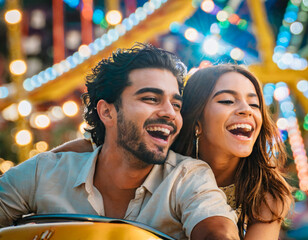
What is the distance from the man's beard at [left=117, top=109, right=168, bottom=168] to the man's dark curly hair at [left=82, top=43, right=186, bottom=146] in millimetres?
99

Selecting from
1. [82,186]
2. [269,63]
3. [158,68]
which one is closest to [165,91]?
[158,68]

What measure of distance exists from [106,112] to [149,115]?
0.88ft

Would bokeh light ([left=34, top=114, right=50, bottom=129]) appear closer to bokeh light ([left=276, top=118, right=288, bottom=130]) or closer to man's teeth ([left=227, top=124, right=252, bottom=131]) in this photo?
bokeh light ([left=276, top=118, right=288, bottom=130])

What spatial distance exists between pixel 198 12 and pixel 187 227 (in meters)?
5.17

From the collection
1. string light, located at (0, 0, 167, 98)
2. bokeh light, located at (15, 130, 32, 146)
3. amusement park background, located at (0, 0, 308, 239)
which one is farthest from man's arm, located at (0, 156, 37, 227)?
bokeh light, located at (15, 130, 32, 146)

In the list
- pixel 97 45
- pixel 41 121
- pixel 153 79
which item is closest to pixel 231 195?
pixel 153 79

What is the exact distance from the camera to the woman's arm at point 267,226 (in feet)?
6.04

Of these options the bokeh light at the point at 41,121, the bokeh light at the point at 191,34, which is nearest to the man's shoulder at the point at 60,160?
the bokeh light at the point at 191,34

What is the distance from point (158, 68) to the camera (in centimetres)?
183

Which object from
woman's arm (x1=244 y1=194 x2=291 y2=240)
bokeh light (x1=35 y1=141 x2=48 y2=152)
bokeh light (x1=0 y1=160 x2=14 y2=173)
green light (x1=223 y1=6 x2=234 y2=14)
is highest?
green light (x1=223 y1=6 x2=234 y2=14)

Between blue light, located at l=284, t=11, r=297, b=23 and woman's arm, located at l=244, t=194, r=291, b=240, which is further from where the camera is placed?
blue light, located at l=284, t=11, r=297, b=23

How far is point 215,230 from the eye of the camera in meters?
1.36

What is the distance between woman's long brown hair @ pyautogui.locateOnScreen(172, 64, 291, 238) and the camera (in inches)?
78.2

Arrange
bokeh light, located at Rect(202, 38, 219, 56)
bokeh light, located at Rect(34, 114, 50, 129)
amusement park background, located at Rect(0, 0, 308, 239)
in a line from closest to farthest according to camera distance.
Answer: bokeh light, located at Rect(202, 38, 219, 56) < amusement park background, located at Rect(0, 0, 308, 239) < bokeh light, located at Rect(34, 114, 50, 129)
